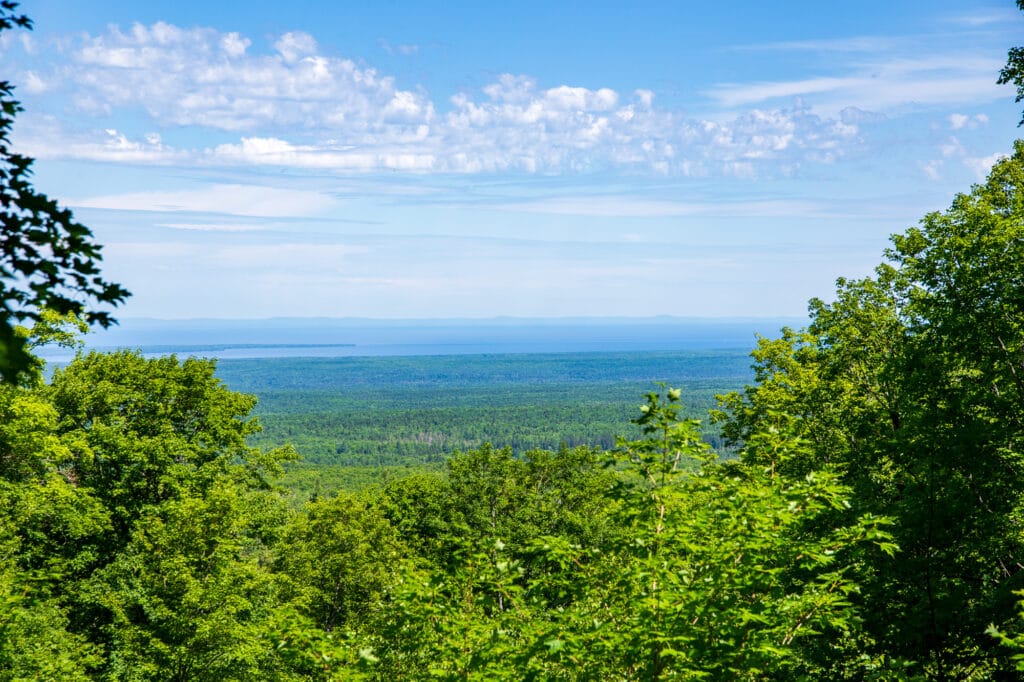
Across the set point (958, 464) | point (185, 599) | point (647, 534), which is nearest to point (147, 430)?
point (185, 599)

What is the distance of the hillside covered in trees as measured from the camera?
7.42m

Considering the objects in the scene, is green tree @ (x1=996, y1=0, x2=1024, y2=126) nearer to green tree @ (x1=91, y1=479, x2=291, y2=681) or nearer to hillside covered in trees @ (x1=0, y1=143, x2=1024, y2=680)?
hillside covered in trees @ (x1=0, y1=143, x2=1024, y2=680)

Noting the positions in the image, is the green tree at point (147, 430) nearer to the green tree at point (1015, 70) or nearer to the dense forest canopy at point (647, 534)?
the dense forest canopy at point (647, 534)

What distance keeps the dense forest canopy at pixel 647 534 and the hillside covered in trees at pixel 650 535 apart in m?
0.06

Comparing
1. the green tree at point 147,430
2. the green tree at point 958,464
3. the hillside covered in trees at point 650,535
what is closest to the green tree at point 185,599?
the hillside covered in trees at point 650,535

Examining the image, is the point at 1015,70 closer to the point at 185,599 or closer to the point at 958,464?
the point at 958,464

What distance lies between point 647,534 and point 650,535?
8 cm

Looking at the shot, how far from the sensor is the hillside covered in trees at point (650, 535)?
7422 millimetres

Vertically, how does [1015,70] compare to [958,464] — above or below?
above

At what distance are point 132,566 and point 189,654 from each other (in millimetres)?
3480

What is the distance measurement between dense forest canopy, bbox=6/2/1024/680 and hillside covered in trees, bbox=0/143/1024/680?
0.06m

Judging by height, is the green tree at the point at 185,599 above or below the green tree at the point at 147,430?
below

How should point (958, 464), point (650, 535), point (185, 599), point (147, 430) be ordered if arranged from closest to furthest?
A: point (650, 535)
point (958, 464)
point (185, 599)
point (147, 430)

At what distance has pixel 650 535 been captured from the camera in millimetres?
7797
